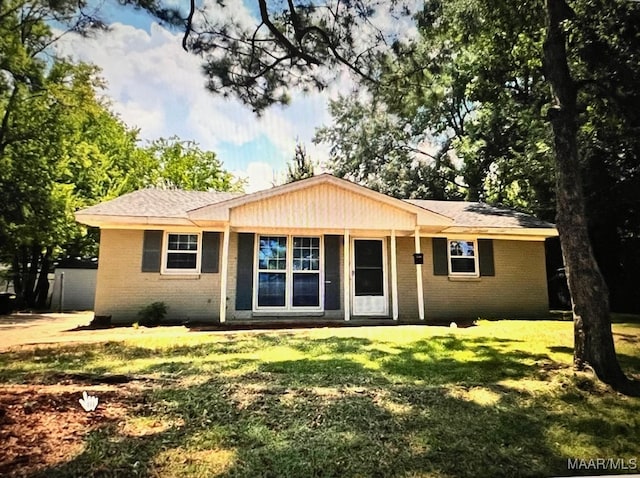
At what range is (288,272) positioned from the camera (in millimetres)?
7242

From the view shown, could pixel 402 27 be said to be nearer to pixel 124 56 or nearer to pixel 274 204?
pixel 124 56

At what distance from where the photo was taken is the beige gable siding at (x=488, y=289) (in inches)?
294

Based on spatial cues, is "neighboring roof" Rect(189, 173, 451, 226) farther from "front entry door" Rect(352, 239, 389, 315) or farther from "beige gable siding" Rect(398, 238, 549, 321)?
"front entry door" Rect(352, 239, 389, 315)

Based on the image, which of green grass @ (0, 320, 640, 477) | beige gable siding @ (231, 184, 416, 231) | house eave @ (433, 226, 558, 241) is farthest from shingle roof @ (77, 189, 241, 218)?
house eave @ (433, 226, 558, 241)

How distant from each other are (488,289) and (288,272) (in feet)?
13.8

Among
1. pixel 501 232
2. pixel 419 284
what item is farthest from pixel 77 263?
pixel 501 232

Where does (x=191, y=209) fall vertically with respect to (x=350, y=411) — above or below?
above

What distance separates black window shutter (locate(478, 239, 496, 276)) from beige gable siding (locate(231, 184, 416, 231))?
1845mm

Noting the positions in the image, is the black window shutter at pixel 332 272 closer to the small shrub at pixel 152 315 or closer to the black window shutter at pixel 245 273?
the black window shutter at pixel 245 273

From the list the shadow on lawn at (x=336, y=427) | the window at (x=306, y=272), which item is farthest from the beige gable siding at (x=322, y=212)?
the shadow on lawn at (x=336, y=427)

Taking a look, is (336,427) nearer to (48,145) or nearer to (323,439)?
(323,439)

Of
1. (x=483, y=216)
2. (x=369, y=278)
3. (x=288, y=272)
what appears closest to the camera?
(x=288, y=272)

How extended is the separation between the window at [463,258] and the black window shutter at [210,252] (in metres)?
4.80

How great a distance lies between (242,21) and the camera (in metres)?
3.11
